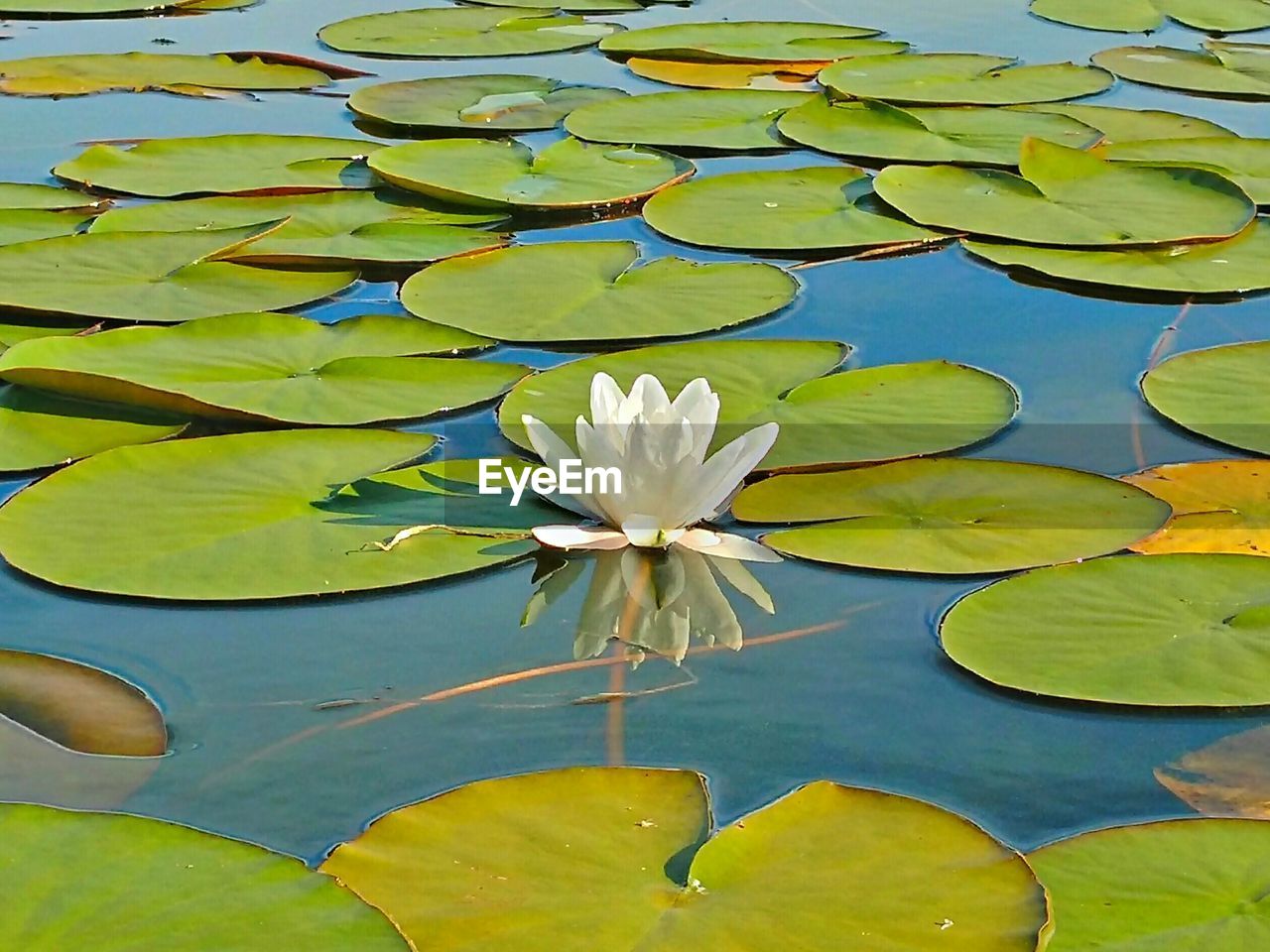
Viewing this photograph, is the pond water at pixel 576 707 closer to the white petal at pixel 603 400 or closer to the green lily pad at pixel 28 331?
the white petal at pixel 603 400

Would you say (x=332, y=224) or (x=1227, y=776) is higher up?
(x=332, y=224)

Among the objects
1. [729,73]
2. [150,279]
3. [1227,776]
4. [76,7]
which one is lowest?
[1227,776]

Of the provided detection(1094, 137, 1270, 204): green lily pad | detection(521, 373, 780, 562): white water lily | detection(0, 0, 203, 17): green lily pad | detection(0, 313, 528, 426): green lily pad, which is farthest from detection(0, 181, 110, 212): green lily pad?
detection(1094, 137, 1270, 204): green lily pad

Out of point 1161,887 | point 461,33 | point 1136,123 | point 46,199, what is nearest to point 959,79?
point 1136,123

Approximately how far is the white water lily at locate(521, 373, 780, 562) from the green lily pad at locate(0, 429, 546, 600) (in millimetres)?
101

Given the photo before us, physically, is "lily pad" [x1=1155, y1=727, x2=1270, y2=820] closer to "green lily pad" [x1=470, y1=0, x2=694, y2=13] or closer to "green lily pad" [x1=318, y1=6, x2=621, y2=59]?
"green lily pad" [x1=318, y1=6, x2=621, y2=59]

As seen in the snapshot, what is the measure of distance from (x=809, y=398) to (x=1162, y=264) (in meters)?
0.98

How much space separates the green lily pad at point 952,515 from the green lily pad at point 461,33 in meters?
2.85

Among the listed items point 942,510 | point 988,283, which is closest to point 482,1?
point 988,283

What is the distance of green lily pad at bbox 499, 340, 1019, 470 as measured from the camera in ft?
6.91

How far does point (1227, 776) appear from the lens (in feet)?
4.82

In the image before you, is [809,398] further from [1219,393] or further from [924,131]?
[924,131]

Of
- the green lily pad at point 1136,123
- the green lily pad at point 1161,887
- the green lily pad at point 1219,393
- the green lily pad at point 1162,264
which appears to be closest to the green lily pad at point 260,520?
the green lily pad at point 1161,887

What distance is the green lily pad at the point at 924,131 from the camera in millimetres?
3498
